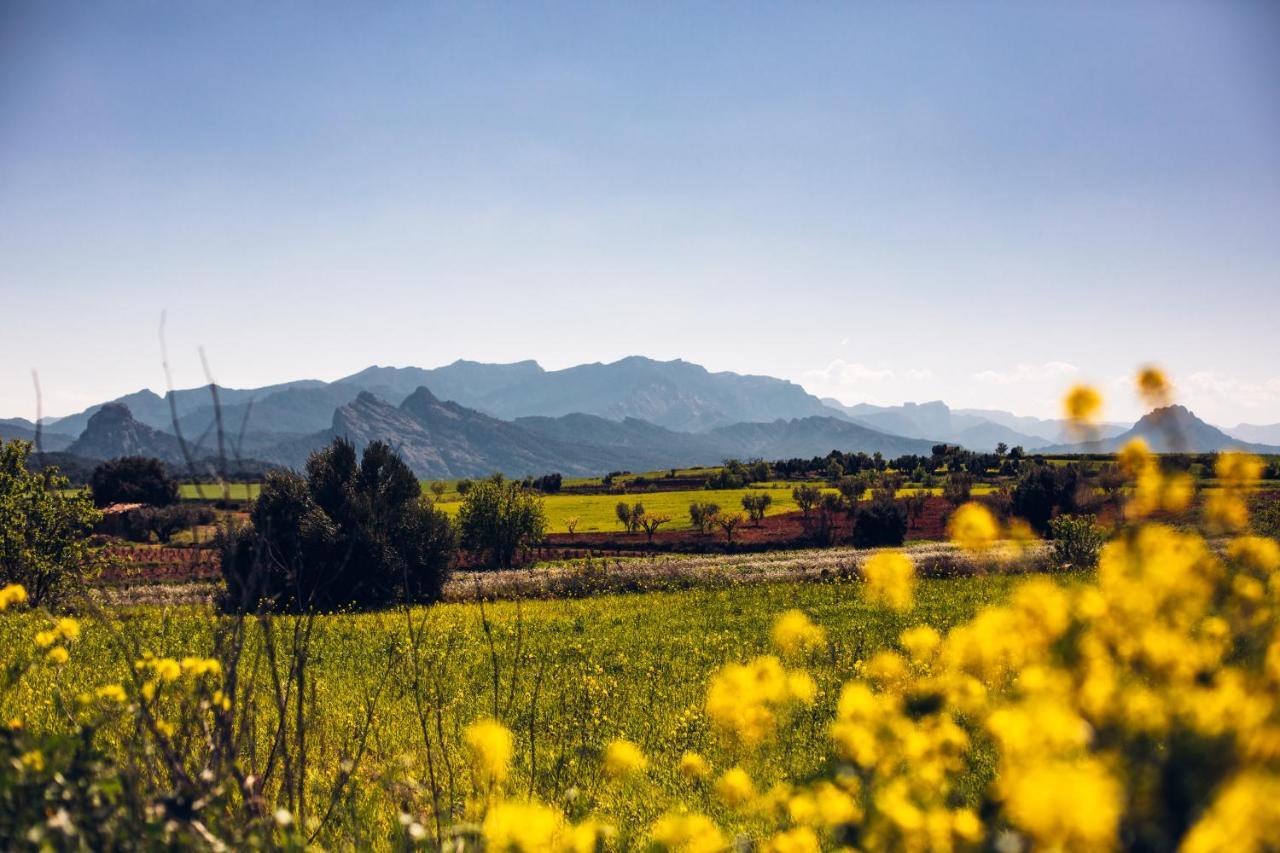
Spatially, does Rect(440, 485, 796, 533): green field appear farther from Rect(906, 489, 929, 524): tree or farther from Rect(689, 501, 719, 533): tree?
Rect(906, 489, 929, 524): tree

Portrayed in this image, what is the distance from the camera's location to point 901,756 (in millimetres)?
3588

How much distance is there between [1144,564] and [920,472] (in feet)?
331

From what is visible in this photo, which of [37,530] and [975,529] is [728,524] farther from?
[975,529]

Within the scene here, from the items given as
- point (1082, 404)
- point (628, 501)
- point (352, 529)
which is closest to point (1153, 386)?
point (1082, 404)

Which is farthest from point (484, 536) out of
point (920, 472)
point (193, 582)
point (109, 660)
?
point (920, 472)

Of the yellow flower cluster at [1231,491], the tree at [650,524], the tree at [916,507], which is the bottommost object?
the tree at [650,524]

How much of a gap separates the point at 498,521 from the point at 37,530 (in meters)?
24.5

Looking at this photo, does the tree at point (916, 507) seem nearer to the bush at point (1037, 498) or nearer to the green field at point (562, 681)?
the bush at point (1037, 498)

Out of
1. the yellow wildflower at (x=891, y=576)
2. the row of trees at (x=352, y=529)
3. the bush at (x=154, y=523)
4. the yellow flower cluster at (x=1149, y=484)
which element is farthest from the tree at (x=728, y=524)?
the yellow flower cluster at (x=1149, y=484)

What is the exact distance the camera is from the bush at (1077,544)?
2581 cm

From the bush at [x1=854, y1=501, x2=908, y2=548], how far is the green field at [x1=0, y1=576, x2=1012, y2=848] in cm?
2997

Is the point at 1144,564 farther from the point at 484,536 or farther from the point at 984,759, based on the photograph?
the point at 484,536

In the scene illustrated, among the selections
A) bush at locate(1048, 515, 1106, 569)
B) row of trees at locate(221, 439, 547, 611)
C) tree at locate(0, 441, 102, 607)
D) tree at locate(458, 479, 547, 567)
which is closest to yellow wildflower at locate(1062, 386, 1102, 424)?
row of trees at locate(221, 439, 547, 611)

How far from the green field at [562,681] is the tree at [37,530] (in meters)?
4.50
